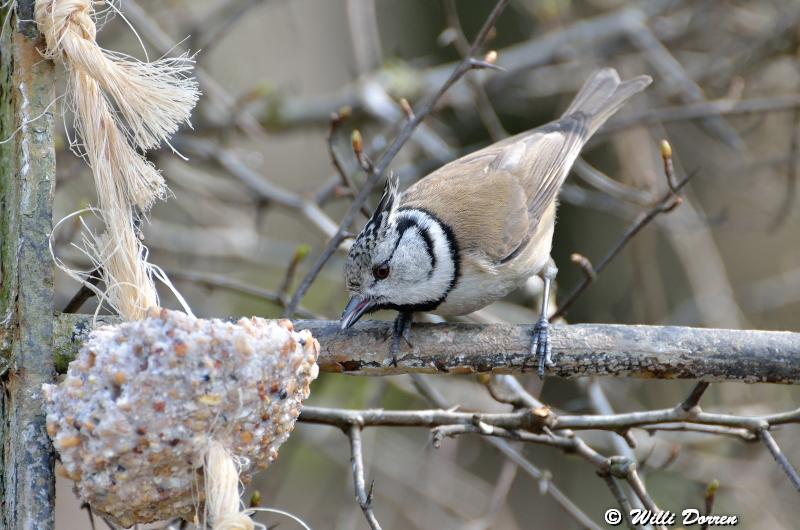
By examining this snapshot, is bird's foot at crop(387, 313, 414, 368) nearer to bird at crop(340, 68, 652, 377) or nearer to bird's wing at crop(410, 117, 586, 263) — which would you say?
bird at crop(340, 68, 652, 377)

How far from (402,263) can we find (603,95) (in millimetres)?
1654

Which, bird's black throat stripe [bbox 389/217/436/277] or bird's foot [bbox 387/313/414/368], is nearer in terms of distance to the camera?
bird's foot [bbox 387/313/414/368]

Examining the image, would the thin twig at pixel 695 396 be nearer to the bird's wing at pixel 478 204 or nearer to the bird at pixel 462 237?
the bird at pixel 462 237

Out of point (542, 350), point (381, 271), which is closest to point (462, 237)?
point (381, 271)

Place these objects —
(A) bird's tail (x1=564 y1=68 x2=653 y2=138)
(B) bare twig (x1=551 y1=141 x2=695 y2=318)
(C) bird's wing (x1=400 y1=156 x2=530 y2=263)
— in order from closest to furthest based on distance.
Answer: (B) bare twig (x1=551 y1=141 x2=695 y2=318)
(C) bird's wing (x1=400 y1=156 x2=530 y2=263)
(A) bird's tail (x1=564 y1=68 x2=653 y2=138)

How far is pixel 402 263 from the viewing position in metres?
2.89

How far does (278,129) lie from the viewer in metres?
4.86

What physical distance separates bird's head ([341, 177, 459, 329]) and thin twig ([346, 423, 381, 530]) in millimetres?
468

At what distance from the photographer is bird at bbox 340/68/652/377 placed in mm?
2803

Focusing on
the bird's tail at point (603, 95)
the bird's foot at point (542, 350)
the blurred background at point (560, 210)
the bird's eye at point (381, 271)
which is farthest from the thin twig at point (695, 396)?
the bird's tail at point (603, 95)

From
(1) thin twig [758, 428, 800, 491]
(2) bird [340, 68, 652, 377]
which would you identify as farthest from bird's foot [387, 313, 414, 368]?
(1) thin twig [758, 428, 800, 491]

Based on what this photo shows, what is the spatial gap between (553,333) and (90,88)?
1.20m

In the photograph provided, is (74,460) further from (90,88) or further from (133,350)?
(90,88)

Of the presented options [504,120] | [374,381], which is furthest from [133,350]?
[504,120]
